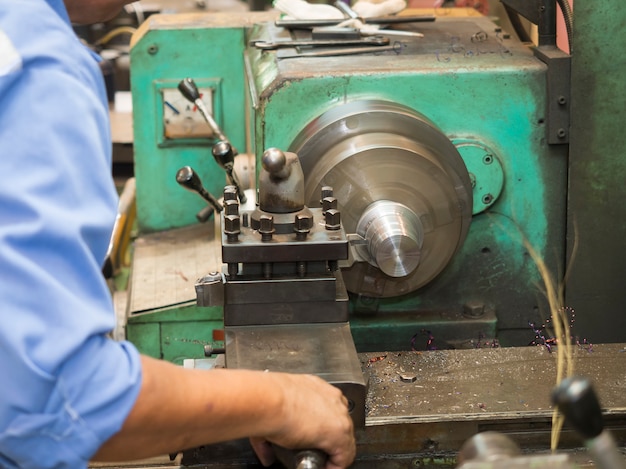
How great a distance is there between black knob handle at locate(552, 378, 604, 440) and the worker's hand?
12.5 inches

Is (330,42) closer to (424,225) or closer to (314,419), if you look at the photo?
(424,225)

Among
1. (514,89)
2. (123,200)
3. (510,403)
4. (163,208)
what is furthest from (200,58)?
(510,403)

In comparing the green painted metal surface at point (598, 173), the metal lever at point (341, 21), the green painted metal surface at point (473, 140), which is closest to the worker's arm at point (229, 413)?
the green painted metal surface at point (473, 140)

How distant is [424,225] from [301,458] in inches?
22.1

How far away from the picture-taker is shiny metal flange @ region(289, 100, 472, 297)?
4.66ft

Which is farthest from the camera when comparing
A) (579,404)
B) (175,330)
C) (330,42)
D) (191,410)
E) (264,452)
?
(175,330)

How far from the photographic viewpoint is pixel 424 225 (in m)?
1.48

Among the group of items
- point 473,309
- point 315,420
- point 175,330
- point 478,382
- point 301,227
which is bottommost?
point 175,330

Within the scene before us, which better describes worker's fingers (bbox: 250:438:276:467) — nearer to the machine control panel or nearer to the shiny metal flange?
the shiny metal flange

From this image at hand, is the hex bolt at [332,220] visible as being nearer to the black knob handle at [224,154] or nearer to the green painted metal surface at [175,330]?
the black knob handle at [224,154]

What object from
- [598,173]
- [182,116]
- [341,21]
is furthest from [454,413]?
[182,116]

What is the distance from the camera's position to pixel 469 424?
114 cm

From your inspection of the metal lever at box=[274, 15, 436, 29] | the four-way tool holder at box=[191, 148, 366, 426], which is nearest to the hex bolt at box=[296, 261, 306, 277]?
the four-way tool holder at box=[191, 148, 366, 426]

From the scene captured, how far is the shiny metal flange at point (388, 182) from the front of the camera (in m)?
1.42
